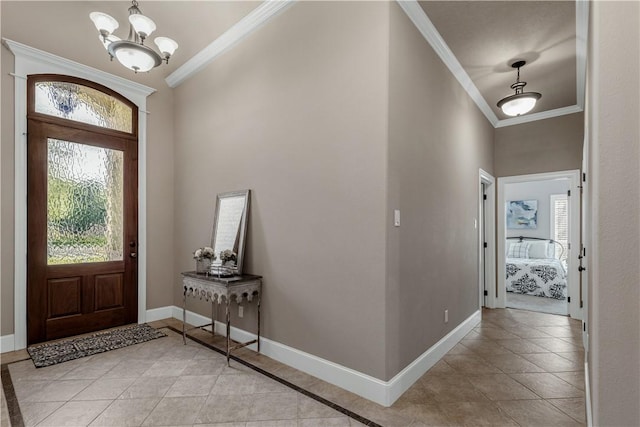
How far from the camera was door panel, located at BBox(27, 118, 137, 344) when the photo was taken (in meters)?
3.37

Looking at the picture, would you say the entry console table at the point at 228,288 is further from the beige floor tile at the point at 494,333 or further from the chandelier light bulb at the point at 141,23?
the beige floor tile at the point at 494,333

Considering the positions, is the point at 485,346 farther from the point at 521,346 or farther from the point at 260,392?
the point at 260,392

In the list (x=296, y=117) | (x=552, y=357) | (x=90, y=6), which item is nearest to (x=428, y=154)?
(x=296, y=117)

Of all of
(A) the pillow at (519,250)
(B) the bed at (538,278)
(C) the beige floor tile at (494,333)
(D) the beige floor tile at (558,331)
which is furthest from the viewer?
(A) the pillow at (519,250)

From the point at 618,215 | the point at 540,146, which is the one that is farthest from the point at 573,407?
the point at 540,146

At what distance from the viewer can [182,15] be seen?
3271 millimetres

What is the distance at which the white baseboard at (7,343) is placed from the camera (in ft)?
10.2

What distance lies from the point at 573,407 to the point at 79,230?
4957 mm

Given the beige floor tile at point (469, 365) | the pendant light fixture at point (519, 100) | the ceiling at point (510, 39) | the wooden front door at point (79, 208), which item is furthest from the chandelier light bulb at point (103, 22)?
the beige floor tile at point (469, 365)

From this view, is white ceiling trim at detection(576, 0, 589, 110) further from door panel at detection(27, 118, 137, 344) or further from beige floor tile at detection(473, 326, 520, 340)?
door panel at detection(27, 118, 137, 344)

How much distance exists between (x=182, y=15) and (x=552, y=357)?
16.8ft

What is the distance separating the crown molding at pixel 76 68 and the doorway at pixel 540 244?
18.6 feet

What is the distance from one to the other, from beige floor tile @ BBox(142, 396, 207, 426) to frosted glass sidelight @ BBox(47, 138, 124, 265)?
232 centimetres

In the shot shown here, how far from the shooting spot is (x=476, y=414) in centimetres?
219
